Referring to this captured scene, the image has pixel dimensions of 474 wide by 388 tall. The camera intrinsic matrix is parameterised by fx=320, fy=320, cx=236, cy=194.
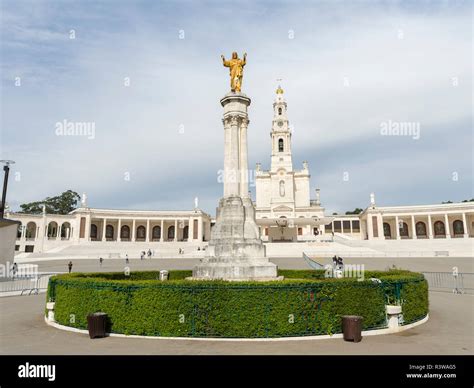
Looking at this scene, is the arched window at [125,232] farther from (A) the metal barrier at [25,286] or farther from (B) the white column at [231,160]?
(B) the white column at [231,160]

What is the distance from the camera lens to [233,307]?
9383 millimetres

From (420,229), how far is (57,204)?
335ft

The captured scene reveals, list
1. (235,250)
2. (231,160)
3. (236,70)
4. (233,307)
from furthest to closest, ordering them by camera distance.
Result: (236,70)
(231,160)
(235,250)
(233,307)

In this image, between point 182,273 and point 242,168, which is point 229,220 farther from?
point 182,273

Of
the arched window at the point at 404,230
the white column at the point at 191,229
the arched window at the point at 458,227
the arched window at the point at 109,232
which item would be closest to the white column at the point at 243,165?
the white column at the point at 191,229

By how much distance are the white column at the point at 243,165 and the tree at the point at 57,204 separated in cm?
9375

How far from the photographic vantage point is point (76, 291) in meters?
10.8

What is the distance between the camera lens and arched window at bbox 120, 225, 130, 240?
279 feet

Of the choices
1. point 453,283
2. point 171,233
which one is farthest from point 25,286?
point 171,233

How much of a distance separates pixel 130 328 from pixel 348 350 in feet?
20.5

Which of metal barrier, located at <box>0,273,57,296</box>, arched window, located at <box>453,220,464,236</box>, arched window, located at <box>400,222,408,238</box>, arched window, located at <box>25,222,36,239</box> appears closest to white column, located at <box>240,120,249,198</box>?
metal barrier, located at <box>0,273,57,296</box>

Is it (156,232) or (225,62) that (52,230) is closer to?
(156,232)

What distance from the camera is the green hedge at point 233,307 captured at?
9328 mm
